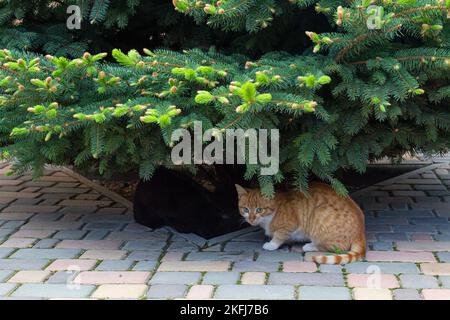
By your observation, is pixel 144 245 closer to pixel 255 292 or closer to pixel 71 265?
pixel 71 265

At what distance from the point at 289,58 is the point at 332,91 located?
0.41 metres

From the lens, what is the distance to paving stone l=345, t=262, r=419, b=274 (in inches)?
175

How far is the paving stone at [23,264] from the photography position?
15.1ft

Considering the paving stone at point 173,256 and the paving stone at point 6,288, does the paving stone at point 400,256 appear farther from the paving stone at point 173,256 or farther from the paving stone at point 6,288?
the paving stone at point 6,288

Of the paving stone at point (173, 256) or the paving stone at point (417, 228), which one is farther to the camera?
the paving stone at point (417, 228)

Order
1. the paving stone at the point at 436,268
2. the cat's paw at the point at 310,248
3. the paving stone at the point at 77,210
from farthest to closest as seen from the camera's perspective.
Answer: the paving stone at the point at 77,210, the cat's paw at the point at 310,248, the paving stone at the point at 436,268

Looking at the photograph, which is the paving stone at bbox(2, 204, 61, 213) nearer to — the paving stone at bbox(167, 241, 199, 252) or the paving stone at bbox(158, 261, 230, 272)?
the paving stone at bbox(167, 241, 199, 252)

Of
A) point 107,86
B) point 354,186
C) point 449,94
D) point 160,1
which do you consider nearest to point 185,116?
point 107,86

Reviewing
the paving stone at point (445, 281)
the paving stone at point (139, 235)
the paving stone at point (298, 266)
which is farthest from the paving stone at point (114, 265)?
the paving stone at point (445, 281)

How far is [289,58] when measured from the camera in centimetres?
453

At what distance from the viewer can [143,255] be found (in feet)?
16.0

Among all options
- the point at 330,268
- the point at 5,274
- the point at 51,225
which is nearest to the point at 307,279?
the point at 330,268

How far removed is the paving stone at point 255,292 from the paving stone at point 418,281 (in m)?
0.72

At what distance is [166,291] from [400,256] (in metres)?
1.72
